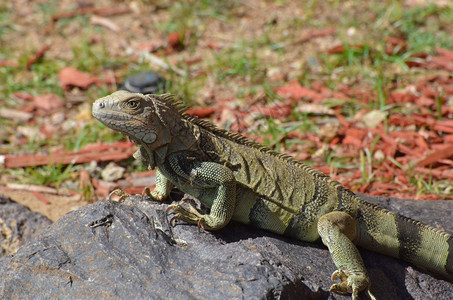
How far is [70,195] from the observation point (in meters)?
6.29

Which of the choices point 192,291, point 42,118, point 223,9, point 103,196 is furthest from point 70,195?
point 223,9

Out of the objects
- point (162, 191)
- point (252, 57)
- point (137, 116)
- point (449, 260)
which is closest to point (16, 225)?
point (162, 191)

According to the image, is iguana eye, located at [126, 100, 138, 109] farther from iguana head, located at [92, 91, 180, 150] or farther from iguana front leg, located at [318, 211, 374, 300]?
iguana front leg, located at [318, 211, 374, 300]

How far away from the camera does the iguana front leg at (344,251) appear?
3701mm

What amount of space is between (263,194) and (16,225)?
2.55m

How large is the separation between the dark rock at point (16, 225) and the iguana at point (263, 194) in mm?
1710

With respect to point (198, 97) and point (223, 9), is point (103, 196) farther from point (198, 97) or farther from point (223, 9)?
point (223, 9)

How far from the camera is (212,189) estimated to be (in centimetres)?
403

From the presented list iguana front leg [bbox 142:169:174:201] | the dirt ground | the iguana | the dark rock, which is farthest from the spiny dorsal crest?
the dirt ground

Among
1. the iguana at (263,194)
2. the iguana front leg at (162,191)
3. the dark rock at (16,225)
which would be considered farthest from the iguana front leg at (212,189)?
the dark rock at (16,225)

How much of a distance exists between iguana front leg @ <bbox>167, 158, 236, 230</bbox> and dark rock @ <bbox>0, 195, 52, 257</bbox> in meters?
1.85

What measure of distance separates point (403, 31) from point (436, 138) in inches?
114

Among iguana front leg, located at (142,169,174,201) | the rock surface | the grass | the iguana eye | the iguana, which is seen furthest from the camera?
the grass

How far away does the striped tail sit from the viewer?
4160 mm
